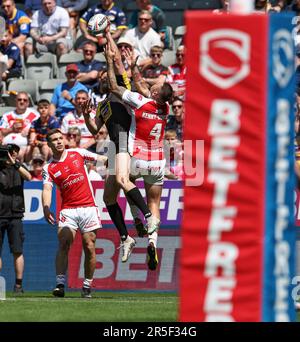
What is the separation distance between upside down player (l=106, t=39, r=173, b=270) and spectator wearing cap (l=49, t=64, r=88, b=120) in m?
4.69

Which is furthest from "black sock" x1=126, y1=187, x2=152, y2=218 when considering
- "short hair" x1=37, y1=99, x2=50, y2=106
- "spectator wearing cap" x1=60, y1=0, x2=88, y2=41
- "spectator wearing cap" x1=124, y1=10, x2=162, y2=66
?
"spectator wearing cap" x1=60, y1=0, x2=88, y2=41

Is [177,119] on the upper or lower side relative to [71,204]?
upper

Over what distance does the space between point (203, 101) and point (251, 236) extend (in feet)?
2.97

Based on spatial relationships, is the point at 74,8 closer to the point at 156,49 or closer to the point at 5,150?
the point at 156,49

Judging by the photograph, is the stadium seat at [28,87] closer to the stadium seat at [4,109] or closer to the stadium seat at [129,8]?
the stadium seat at [4,109]

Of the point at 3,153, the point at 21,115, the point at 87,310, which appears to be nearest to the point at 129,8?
the point at 21,115

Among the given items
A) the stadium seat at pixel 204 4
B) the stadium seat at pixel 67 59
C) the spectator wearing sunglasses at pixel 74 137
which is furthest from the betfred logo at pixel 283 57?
the stadium seat at pixel 204 4

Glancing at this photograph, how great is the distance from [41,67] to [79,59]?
0.88 m

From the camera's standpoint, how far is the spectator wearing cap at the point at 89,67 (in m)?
19.7

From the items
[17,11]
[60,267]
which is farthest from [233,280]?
[17,11]

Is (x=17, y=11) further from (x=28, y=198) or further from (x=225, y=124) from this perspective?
(x=225, y=124)

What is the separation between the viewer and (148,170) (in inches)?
578

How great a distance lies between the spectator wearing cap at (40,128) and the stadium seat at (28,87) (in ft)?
5.67

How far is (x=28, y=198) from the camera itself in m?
16.8
